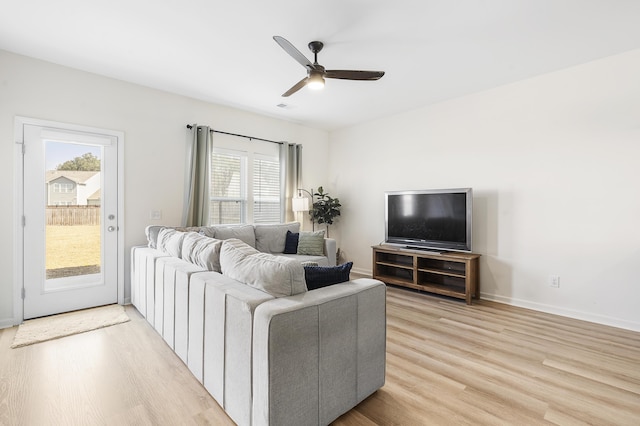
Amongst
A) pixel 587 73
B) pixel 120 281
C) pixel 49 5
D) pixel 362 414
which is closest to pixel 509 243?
pixel 587 73

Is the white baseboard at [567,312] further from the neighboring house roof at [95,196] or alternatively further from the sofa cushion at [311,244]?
the neighboring house roof at [95,196]

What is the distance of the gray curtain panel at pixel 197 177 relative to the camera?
416 cm

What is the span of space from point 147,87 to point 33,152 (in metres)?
1.46

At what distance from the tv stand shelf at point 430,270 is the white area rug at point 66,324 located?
3.45 meters

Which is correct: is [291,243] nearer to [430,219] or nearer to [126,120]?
[430,219]

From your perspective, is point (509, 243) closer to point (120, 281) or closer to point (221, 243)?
point (221, 243)

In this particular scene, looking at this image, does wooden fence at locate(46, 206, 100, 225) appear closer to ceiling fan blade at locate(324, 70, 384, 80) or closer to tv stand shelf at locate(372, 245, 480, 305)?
ceiling fan blade at locate(324, 70, 384, 80)

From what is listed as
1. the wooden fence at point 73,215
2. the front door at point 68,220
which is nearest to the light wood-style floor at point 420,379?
the front door at point 68,220

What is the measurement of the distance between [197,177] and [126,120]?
3.50 feet

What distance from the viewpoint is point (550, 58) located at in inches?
122

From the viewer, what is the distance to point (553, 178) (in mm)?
3453

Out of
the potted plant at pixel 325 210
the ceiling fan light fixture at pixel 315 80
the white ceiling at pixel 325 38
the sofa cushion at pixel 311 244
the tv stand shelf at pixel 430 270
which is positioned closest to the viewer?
the white ceiling at pixel 325 38

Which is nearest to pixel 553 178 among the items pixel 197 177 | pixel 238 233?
pixel 238 233

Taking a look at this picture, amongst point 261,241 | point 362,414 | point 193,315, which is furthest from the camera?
point 261,241
